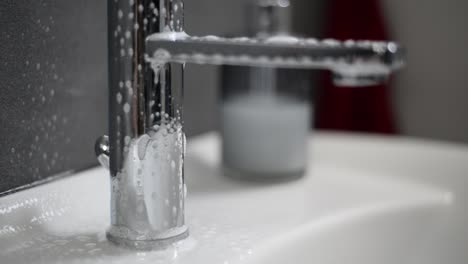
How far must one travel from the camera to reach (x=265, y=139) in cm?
51

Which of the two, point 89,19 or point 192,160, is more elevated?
point 89,19

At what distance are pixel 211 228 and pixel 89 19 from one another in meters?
0.16

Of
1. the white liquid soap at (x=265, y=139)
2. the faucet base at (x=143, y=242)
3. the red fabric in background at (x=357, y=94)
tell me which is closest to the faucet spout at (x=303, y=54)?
the faucet base at (x=143, y=242)

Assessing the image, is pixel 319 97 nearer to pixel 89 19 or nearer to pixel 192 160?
pixel 192 160

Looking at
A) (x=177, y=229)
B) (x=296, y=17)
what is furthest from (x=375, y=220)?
(x=296, y=17)

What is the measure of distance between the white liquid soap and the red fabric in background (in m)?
0.35

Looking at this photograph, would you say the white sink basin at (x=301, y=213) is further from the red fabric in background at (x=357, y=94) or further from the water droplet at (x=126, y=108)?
the red fabric in background at (x=357, y=94)

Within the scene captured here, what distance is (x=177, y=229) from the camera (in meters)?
0.35

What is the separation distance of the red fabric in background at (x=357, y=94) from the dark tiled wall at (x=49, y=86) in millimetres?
487

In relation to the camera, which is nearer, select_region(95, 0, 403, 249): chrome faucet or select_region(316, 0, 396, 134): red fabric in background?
select_region(95, 0, 403, 249): chrome faucet

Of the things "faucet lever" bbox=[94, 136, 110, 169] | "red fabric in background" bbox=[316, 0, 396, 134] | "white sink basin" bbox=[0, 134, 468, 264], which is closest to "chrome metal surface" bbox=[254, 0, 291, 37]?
"white sink basin" bbox=[0, 134, 468, 264]

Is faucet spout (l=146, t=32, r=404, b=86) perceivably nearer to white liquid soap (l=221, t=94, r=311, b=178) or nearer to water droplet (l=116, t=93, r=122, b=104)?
water droplet (l=116, t=93, r=122, b=104)

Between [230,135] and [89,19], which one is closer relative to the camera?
[89,19]

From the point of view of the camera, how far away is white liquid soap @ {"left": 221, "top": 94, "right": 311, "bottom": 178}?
20.2 inches
